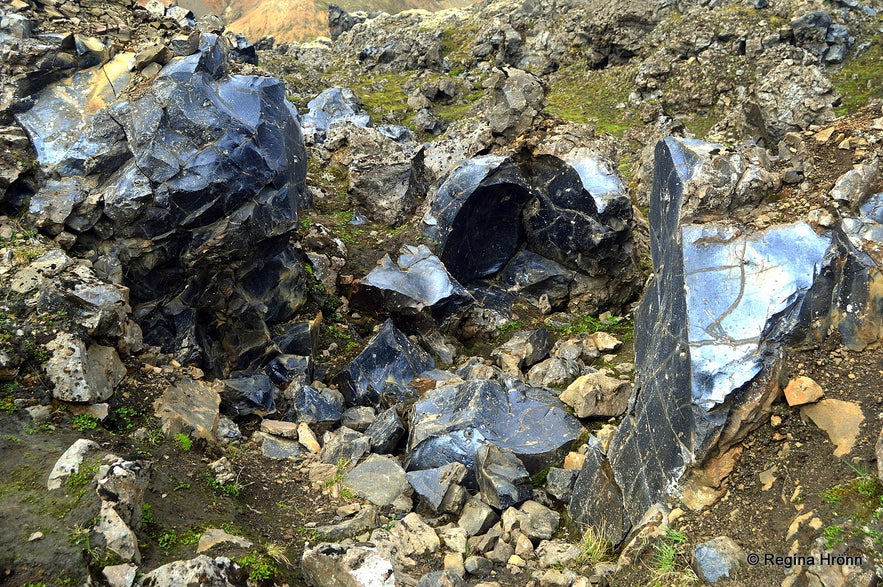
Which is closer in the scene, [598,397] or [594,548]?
[594,548]

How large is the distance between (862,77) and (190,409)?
29.8 meters

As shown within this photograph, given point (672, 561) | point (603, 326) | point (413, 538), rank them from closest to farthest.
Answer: point (672, 561) → point (413, 538) → point (603, 326)

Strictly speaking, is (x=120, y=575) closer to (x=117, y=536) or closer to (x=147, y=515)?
(x=117, y=536)

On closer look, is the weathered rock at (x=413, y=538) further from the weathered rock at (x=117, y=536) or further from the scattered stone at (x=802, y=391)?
the scattered stone at (x=802, y=391)

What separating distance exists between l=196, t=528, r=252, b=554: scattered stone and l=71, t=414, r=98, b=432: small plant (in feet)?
6.81

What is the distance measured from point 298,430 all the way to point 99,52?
22.3 feet

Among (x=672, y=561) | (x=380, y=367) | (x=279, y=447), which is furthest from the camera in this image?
(x=380, y=367)

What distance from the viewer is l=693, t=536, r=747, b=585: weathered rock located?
13.5 ft

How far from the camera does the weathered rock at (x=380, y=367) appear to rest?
9.72m

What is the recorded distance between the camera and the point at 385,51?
41.0 m

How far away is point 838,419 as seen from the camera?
4391 millimetres

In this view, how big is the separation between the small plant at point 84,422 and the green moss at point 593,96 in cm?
2396

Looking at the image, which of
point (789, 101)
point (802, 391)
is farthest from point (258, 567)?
point (789, 101)

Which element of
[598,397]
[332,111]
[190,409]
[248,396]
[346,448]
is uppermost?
[190,409]
